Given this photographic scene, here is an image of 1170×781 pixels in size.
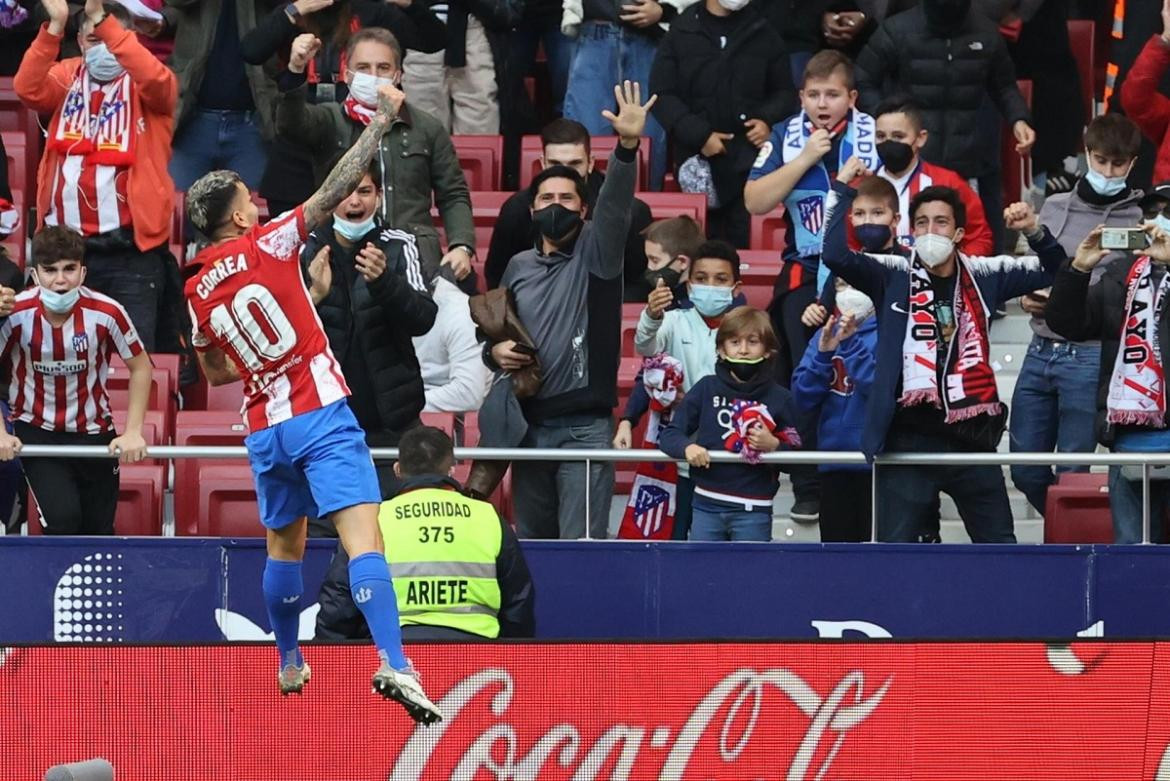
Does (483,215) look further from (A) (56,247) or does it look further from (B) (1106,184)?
(B) (1106,184)

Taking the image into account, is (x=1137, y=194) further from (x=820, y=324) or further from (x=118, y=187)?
(x=118, y=187)

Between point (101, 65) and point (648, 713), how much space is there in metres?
4.74

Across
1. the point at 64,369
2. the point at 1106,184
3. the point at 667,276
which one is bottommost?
the point at 64,369

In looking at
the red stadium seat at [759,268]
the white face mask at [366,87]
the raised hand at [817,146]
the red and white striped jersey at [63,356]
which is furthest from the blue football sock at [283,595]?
the red stadium seat at [759,268]

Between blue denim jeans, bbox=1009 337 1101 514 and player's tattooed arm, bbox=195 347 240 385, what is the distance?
13.3 ft

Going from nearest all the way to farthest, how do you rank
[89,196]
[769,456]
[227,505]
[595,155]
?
[769,456], [227,505], [89,196], [595,155]

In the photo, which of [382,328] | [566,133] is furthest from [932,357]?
[382,328]

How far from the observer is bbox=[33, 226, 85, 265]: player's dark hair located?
34.0 feet

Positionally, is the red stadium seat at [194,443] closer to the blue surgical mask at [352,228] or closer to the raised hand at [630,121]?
the blue surgical mask at [352,228]

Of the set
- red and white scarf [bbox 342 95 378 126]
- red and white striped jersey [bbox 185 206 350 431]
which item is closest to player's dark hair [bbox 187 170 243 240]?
red and white striped jersey [bbox 185 206 350 431]

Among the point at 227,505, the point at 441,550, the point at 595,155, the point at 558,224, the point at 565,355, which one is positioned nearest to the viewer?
the point at 441,550

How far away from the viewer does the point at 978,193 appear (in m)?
12.8

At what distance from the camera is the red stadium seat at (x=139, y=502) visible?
11062 millimetres

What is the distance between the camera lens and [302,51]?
35.0 feet
